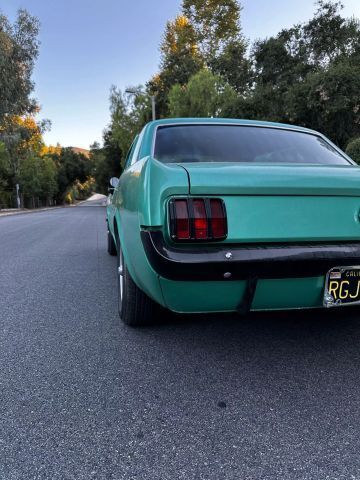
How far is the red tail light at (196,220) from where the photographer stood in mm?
1807

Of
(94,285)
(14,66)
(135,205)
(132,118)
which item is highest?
(14,66)

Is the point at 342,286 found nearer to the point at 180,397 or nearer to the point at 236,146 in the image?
the point at 180,397

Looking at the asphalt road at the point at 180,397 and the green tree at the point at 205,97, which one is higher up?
the green tree at the point at 205,97

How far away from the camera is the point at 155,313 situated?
9.33 ft

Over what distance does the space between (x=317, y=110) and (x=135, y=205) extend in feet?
58.9

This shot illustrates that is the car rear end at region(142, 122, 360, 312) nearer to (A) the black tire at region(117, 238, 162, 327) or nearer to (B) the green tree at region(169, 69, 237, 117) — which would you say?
(A) the black tire at region(117, 238, 162, 327)

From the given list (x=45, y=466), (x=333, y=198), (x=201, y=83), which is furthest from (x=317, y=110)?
(x=45, y=466)

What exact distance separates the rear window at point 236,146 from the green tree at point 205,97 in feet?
68.4

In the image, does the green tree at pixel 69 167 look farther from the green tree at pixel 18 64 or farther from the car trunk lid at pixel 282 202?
the car trunk lid at pixel 282 202

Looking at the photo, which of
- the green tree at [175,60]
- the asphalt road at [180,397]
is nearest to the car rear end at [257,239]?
the asphalt road at [180,397]

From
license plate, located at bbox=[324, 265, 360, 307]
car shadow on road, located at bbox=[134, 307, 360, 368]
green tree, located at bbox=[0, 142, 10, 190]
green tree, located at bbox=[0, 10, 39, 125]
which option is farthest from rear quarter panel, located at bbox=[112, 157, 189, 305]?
green tree, located at bbox=[0, 142, 10, 190]

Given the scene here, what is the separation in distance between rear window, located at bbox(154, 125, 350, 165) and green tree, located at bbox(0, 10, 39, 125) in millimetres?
24092

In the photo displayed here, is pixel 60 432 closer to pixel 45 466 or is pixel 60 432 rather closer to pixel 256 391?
pixel 45 466

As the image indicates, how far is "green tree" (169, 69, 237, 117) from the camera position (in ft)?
76.3
